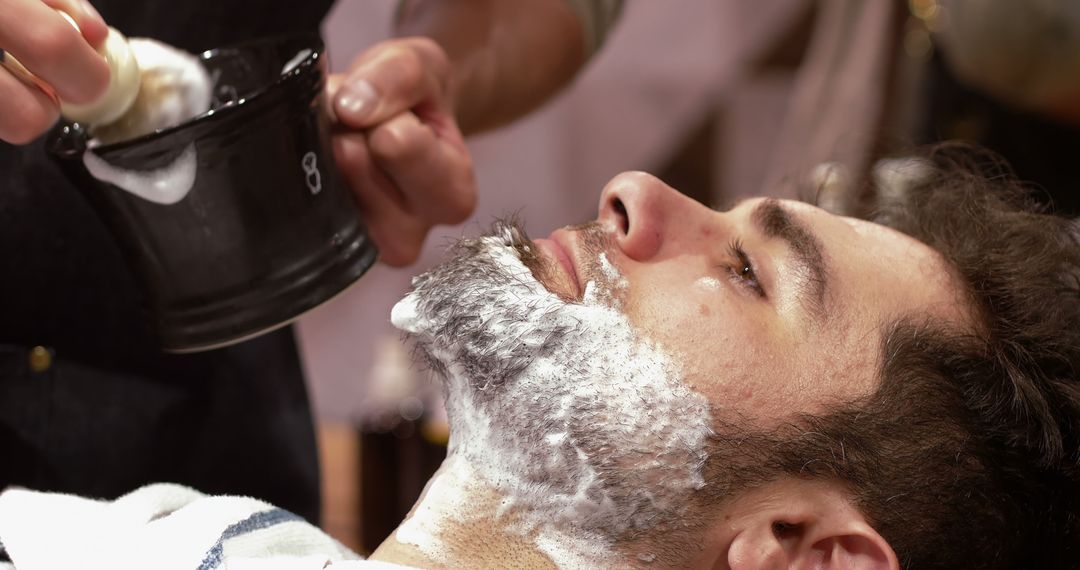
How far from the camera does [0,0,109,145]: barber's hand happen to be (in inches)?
36.1

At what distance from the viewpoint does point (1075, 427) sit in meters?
1.22

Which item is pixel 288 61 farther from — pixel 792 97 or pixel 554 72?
pixel 792 97

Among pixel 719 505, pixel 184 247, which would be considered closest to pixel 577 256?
pixel 719 505

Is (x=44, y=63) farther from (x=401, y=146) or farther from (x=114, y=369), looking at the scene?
(x=114, y=369)

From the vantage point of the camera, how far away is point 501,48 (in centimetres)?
164

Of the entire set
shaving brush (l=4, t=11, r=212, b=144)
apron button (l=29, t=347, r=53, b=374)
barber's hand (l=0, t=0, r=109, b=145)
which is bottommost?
apron button (l=29, t=347, r=53, b=374)

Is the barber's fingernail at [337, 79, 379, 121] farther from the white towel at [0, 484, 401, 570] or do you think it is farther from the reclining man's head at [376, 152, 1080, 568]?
the white towel at [0, 484, 401, 570]

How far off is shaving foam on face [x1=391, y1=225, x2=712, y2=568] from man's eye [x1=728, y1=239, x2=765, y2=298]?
13cm

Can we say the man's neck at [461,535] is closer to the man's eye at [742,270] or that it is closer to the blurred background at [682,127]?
the man's eye at [742,270]

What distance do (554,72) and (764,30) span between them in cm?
158

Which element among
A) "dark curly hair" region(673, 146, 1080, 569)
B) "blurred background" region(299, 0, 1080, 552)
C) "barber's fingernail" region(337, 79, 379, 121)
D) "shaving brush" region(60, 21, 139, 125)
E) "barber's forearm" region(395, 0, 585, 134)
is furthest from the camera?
"blurred background" region(299, 0, 1080, 552)

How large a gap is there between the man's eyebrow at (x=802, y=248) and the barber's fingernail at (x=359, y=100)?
0.46 meters

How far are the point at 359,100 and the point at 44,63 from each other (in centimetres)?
40

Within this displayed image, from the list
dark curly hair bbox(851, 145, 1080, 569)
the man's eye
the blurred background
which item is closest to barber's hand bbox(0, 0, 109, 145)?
the man's eye
